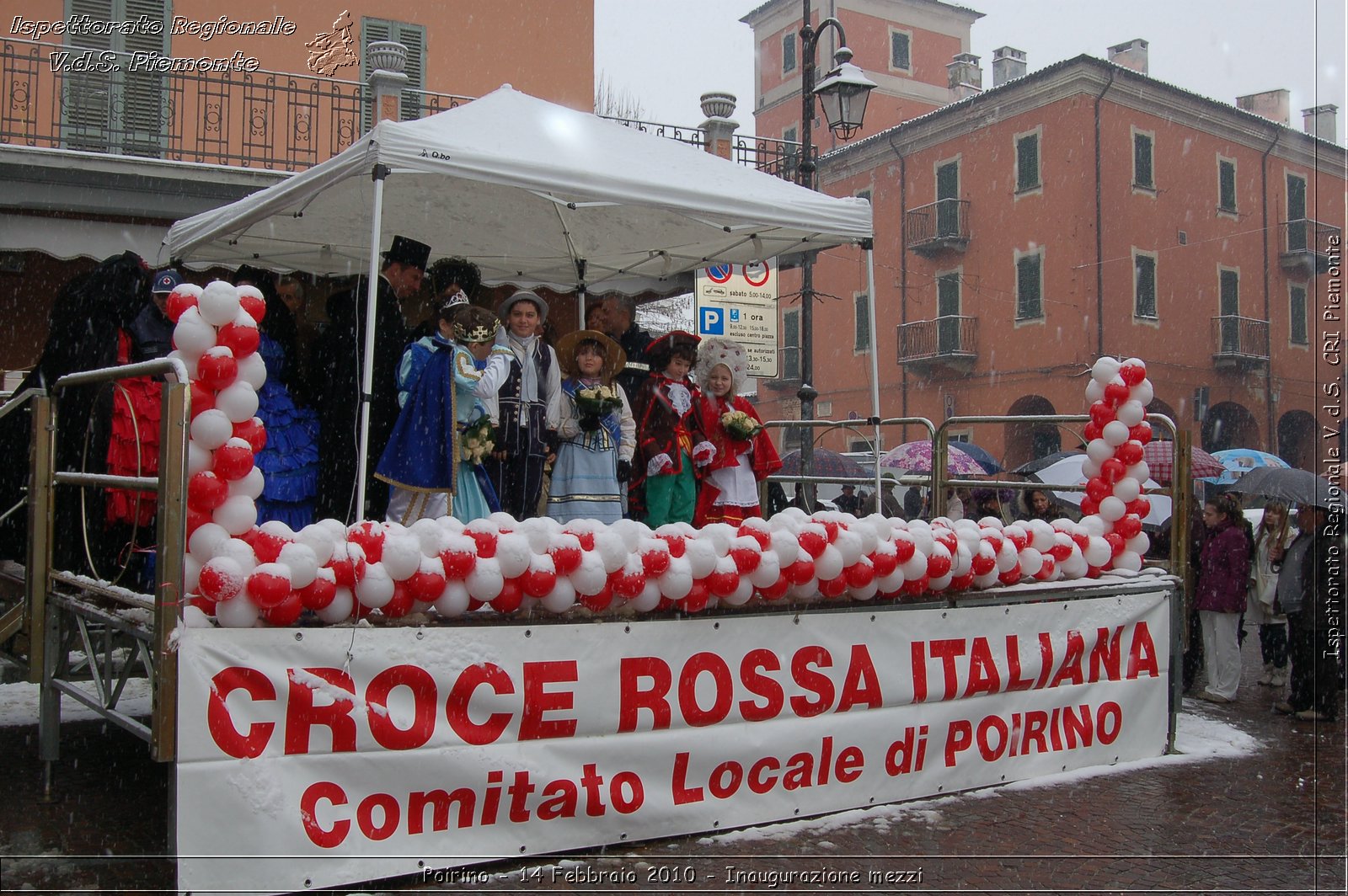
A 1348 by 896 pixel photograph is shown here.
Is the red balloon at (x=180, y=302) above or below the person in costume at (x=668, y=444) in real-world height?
above

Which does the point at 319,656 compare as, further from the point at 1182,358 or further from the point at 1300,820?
the point at 1182,358

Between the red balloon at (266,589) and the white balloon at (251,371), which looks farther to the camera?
the white balloon at (251,371)

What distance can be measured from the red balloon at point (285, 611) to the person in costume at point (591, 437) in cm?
256

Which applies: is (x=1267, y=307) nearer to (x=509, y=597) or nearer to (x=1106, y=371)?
(x=1106, y=371)

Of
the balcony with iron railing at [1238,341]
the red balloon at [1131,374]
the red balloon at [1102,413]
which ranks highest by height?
the balcony with iron railing at [1238,341]

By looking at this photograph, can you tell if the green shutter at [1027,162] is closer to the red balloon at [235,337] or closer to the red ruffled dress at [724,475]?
the red ruffled dress at [724,475]

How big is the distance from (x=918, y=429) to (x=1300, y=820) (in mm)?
29018

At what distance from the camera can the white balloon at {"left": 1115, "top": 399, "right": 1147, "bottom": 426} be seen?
707cm

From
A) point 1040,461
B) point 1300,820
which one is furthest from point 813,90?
point 1300,820

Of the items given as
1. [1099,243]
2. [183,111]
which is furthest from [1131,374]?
[1099,243]

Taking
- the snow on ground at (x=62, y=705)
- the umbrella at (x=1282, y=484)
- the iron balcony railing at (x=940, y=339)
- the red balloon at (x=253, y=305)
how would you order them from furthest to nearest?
the iron balcony railing at (x=940, y=339) → the umbrella at (x=1282, y=484) → the snow on ground at (x=62, y=705) → the red balloon at (x=253, y=305)

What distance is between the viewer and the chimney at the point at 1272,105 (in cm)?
3350

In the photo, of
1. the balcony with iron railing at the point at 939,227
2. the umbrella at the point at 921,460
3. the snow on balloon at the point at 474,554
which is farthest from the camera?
the balcony with iron railing at the point at 939,227

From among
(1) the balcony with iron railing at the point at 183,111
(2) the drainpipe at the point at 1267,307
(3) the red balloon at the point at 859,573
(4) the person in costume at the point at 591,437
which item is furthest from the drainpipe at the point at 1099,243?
(3) the red balloon at the point at 859,573
